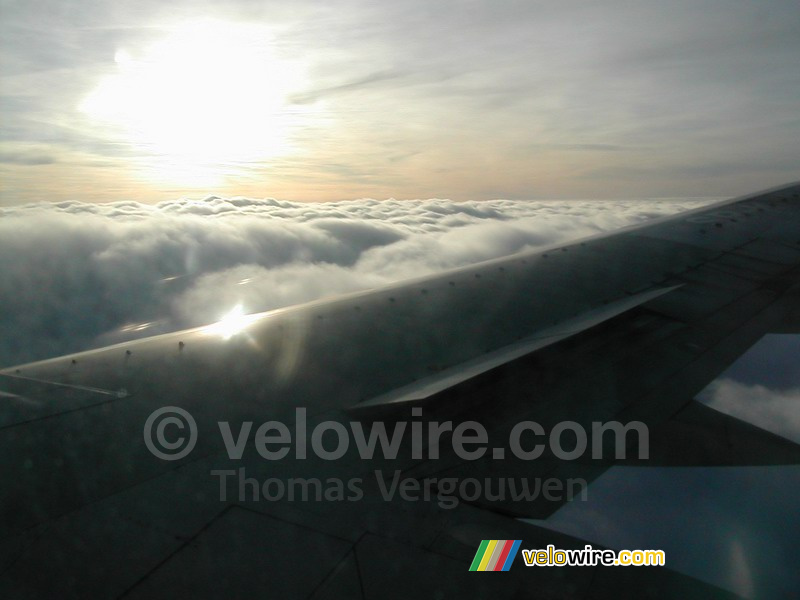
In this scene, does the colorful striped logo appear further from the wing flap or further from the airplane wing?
the wing flap

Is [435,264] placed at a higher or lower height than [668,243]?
lower

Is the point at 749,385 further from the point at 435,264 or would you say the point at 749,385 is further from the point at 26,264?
the point at 26,264

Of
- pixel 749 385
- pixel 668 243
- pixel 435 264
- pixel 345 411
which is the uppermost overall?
pixel 668 243

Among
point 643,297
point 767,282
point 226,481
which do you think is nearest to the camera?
point 226,481

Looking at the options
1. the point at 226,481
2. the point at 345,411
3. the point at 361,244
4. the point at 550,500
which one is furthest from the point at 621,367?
the point at 361,244

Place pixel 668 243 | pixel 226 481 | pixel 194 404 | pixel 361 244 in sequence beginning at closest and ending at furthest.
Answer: pixel 226 481, pixel 194 404, pixel 668 243, pixel 361 244

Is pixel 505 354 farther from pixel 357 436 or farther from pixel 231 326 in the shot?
pixel 231 326
